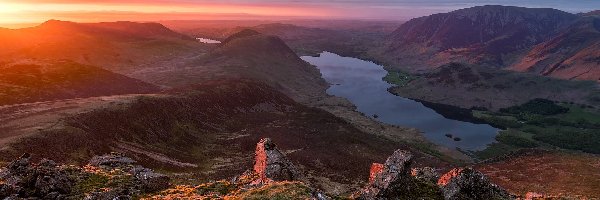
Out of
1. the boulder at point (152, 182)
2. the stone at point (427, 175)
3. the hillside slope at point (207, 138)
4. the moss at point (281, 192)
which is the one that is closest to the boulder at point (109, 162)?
the boulder at point (152, 182)

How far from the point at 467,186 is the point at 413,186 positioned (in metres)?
3.69

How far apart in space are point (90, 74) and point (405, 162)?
18394cm

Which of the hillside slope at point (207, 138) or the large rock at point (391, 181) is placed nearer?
the large rock at point (391, 181)

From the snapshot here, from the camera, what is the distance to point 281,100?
638 feet

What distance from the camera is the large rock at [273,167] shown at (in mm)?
36938

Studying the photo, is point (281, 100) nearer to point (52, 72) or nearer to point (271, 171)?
point (52, 72)

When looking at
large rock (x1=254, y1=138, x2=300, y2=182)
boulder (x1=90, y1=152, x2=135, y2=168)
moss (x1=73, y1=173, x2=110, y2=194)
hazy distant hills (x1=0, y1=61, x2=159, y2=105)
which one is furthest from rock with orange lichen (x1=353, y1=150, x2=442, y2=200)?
hazy distant hills (x1=0, y1=61, x2=159, y2=105)

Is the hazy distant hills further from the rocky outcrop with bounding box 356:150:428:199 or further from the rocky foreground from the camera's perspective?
the rocky outcrop with bounding box 356:150:428:199

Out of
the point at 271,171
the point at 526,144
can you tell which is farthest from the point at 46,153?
the point at 526,144

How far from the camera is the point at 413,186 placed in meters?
31.6

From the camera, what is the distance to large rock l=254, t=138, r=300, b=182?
3694 cm

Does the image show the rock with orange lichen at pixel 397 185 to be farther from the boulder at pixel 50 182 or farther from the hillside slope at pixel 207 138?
the hillside slope at pixel 207 138

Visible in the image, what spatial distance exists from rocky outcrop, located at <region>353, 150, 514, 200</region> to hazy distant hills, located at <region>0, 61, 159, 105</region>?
5111 inches

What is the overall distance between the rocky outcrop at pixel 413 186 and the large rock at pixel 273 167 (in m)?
8.45
